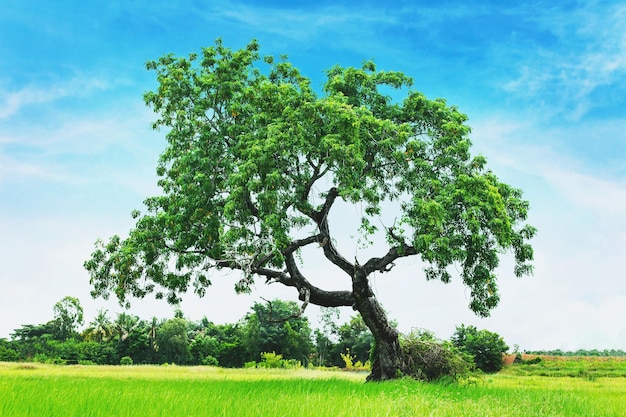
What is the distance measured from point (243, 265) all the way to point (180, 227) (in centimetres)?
252

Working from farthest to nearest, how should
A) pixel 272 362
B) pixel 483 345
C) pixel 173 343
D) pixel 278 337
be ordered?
pixel 173 343
pixel 278 337
pixel 272 362
pixel 483 345

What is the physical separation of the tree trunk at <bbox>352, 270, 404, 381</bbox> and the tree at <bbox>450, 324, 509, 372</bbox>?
1377cm

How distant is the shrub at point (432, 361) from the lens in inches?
709

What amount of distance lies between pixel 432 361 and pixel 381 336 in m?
2.04

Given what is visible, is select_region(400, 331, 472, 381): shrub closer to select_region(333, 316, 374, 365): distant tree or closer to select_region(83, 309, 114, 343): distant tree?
select_region(333, 316, 374, 365): distant tree

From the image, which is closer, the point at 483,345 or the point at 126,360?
the point at 483,345

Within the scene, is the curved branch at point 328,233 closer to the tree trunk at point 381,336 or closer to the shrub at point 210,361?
the tree trunk at point 381,336

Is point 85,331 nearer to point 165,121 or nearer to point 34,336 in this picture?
point 34,336

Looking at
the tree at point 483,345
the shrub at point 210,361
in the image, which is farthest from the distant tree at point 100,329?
the tree at point 483,345

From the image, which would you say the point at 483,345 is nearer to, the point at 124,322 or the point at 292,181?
the point at 292,181

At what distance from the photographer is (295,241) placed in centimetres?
1716

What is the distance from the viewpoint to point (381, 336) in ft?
58.7

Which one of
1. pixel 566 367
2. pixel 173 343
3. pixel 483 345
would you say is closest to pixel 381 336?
pixel 483 345

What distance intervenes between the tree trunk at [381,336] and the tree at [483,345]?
542 inches
